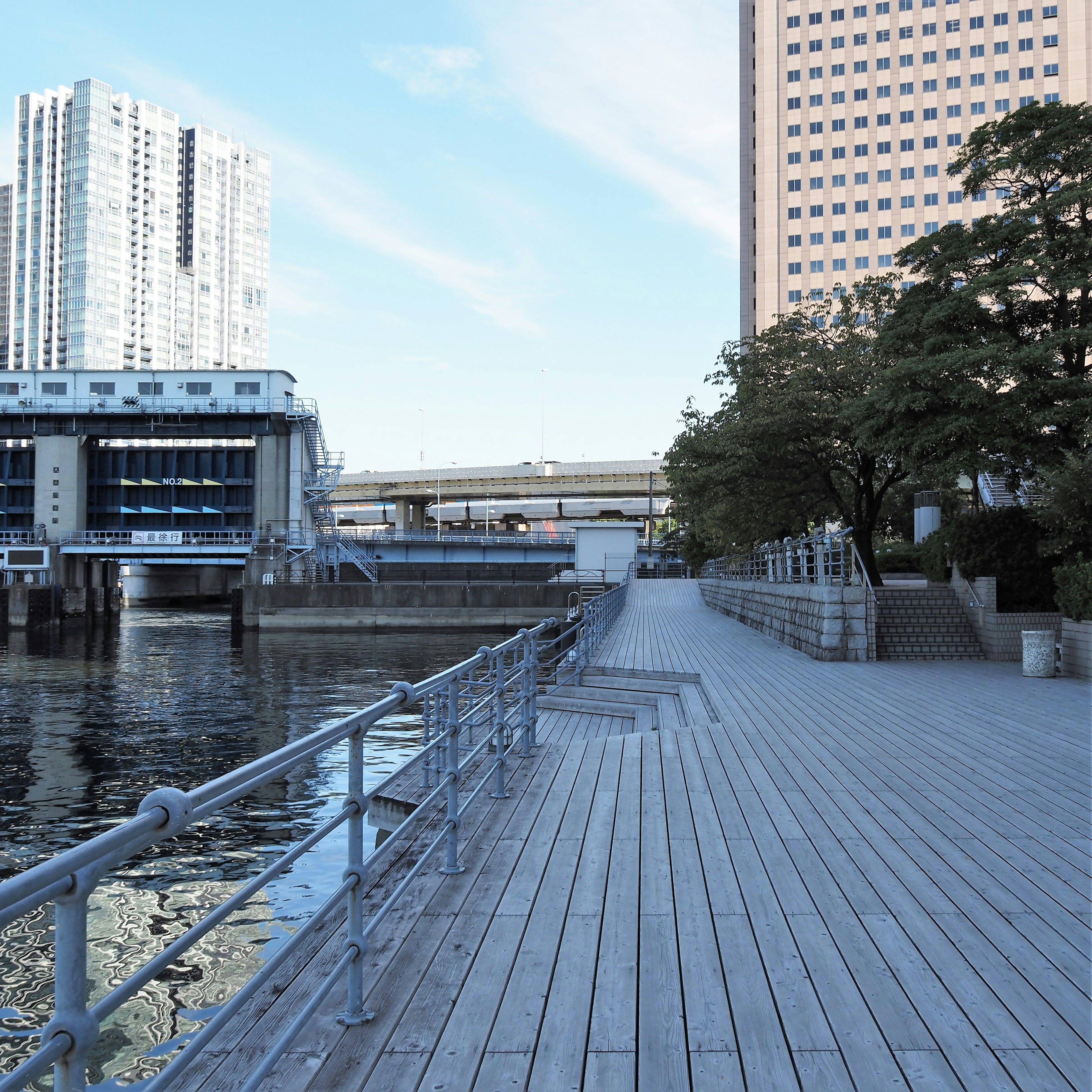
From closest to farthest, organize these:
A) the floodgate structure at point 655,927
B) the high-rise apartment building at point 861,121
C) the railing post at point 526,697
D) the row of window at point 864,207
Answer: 1. the floodgate structure at point 655,927
2. the railing post at point 526,697
3. the high-rise apartment building at point 861,121
4. the row of window at point 864,207

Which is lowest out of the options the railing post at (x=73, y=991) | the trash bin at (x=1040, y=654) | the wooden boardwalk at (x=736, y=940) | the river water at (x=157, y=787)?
the river water at (x=157, y=787)

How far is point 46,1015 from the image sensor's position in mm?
6609

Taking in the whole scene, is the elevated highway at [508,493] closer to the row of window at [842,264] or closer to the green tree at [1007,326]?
the row of window at [842,264]

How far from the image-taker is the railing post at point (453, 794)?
5.39 m

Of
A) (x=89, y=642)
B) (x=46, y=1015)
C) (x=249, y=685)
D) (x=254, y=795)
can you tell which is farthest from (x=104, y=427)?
(x=46, y=1015)

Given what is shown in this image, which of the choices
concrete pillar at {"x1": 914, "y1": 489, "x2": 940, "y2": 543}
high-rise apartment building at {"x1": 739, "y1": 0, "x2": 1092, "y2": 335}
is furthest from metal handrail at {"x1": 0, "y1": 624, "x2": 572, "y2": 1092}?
high-rise apartment building at {"x1": 739, "y1": 0, "x2": 1092, "y2": 335}

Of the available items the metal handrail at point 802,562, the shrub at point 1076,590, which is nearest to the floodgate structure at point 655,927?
the shrub at point 1076,590

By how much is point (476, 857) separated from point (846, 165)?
389 ft

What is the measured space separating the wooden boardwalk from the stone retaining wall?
8244 millimetres

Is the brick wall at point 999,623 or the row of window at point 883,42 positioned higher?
the row of window at point 883,42

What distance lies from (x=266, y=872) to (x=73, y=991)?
1046 millimetres

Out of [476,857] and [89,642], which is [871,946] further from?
[89,642]

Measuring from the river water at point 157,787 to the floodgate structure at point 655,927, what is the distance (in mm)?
1826

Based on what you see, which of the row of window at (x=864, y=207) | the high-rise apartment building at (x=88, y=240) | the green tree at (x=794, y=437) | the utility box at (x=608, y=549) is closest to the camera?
the green tree at (x=794, y=437)
